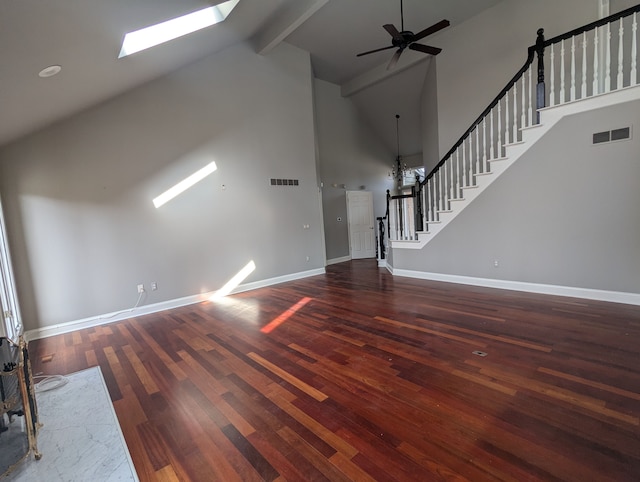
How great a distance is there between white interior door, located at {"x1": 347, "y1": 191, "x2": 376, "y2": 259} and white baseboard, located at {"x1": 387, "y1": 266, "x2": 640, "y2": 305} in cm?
316

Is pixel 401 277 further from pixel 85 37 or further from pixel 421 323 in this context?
pixel 85 37

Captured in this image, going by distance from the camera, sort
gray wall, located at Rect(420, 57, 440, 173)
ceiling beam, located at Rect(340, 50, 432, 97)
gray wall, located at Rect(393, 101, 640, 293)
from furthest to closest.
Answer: ceiling beam, located at Rect(340, 50, 432, 97) < gray wall, located at Rect(420, 57, 440, 173) < gray wall, located at Rect(393, 101, 640, 293)

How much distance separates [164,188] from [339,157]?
5.16 metres

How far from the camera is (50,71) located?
2.73m

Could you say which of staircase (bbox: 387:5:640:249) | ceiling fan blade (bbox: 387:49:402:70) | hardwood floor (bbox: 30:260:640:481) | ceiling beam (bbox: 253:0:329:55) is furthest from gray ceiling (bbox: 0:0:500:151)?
hardwood floor (bbox: 30:260:640:481)

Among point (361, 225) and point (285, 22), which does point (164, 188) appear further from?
point (361, 225)

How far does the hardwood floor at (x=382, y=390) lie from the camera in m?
1.60

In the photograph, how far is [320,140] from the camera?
26.9 feet

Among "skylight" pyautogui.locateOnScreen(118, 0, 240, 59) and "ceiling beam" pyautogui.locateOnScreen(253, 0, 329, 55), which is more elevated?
"ceiling beam" pyautogui.locateOnScreen(253, 0, 329, 55)

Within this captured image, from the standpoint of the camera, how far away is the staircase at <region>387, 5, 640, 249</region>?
12.1 ft

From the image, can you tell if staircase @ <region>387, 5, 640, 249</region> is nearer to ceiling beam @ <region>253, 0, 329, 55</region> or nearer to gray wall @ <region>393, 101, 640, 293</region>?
gray wall @ <region>393, 101, 640, 293</region>

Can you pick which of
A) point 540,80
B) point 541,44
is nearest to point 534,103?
point 540,80

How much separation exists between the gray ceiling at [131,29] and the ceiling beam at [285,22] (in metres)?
0.01

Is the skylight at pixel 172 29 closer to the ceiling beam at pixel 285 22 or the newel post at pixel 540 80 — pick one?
the ceiling beam at pixel 285 22
